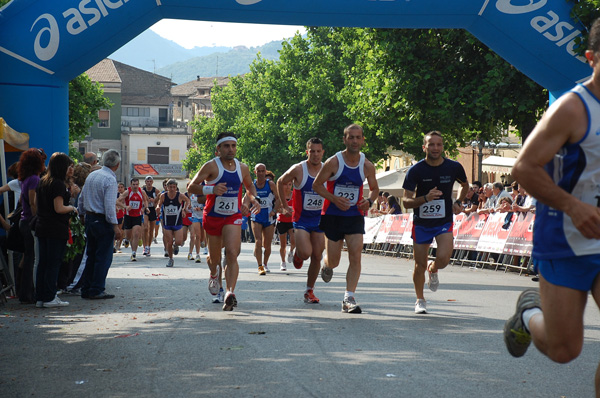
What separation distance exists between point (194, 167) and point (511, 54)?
8106 centimetres

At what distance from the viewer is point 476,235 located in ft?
69.6

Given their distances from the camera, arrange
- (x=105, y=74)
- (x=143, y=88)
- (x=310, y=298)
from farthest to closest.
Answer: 1. (x=143, y=88)
2. (x=105, y=74)
3. (x=310, y=298)

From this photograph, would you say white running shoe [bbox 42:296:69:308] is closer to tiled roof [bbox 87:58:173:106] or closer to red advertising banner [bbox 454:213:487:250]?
red advertising banner [bbox 454:213:487:250]

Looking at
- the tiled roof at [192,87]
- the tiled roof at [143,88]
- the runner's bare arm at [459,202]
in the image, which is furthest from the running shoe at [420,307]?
the tiled roof at [192,87]

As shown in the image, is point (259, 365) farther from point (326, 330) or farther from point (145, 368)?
point (326, 330)

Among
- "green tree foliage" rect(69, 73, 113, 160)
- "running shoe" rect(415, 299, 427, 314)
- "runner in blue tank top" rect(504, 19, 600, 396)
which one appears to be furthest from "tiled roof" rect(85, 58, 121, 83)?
"runner in blue tank top" rect(504, 19, 600, 396)

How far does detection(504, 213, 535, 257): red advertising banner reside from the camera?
60.5 feet

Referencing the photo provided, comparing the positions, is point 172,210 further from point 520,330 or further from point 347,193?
point 520,330

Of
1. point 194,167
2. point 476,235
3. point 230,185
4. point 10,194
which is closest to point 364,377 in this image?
point 230,185

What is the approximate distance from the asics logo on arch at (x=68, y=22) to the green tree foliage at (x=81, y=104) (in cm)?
2756

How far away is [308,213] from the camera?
1275cm

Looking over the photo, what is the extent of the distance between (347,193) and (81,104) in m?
31.7

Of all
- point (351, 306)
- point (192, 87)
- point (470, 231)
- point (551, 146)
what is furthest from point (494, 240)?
point (192, 87)

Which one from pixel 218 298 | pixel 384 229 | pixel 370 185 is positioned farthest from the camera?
pixel 384 229
